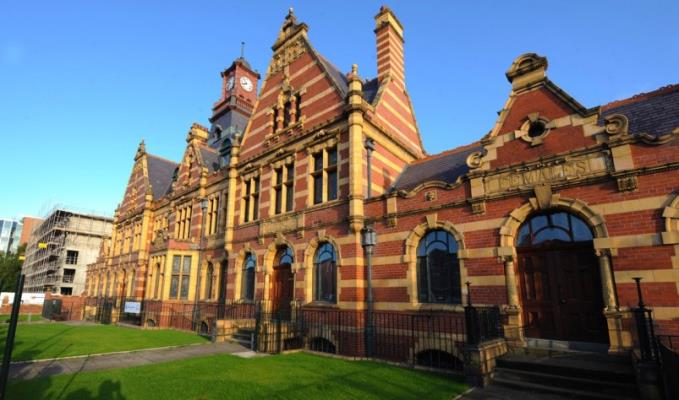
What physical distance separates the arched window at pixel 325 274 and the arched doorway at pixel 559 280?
6741 millimetres

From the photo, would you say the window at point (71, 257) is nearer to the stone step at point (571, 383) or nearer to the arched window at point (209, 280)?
the arched window at point (209, 280)

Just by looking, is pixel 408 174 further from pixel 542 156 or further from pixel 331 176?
pixel 542 156

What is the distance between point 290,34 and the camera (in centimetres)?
1977

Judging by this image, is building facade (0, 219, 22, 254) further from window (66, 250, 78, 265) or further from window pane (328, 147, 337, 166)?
window pane (328, 147, 337, 166)

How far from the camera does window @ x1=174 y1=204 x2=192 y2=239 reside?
2554cm

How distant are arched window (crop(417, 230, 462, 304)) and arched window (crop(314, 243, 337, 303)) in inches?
140

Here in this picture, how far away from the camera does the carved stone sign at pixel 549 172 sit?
31.2 feet

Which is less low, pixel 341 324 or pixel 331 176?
pixel 331 176

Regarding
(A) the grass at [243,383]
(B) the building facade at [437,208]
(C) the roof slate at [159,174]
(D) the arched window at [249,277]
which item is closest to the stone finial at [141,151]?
(C) the roof slate at [159,174]

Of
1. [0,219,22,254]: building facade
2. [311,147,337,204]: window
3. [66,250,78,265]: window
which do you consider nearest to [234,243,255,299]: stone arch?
[311,147,337,204]: window

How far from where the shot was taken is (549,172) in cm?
1010

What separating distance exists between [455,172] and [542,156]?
3.55 meters

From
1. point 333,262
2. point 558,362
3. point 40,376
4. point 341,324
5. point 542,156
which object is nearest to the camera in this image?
point 558,362

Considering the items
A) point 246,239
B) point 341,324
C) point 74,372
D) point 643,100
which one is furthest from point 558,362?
point 246,239
